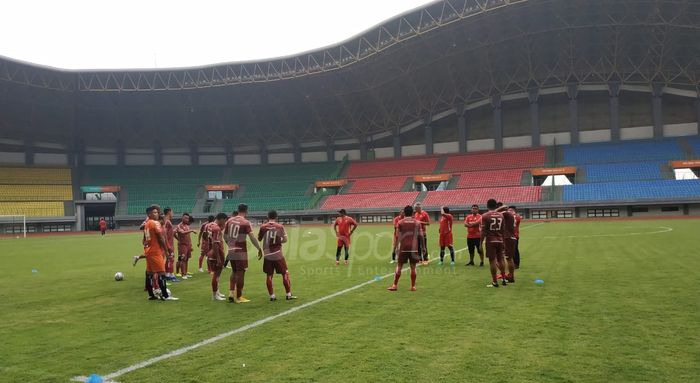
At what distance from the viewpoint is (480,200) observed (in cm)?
5456

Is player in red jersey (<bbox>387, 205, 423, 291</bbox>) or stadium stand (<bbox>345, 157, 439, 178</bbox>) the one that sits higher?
stadium stand (<bbox>345, 157, 439, 178</bbox>)

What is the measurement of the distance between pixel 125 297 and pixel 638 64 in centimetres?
5942

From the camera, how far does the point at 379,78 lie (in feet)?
200

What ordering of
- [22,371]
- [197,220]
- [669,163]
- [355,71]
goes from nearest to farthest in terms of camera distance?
[22,371] < [669,163] < [355,71] < [197,220]

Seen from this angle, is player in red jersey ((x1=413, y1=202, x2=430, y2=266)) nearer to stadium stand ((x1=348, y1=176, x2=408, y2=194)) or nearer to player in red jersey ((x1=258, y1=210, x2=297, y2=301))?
player in red jersey ((x1=258, y1=210, x2=297, y2=301))

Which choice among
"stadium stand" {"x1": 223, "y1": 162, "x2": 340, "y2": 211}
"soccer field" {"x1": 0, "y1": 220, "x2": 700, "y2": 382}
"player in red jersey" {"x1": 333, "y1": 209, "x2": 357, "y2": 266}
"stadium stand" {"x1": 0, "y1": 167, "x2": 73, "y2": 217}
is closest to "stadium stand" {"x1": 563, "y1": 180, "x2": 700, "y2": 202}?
"stadium stand" {"x1": 223, "y1": 162, "x2": 340, "y2": 211}

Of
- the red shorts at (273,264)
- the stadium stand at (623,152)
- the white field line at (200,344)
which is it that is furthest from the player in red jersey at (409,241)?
the stadium stand at (623,152)

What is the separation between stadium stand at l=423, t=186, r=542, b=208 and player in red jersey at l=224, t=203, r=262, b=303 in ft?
150

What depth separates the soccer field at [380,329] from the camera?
19.5 ft

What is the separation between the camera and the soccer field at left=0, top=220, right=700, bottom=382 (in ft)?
19.5

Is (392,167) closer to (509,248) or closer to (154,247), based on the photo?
(509,248)

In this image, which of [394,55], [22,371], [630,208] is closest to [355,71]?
[394,55]

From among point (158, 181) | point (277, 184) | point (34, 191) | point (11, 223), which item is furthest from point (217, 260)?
point (158, 181)

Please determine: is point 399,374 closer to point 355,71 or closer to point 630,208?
point 630,208
